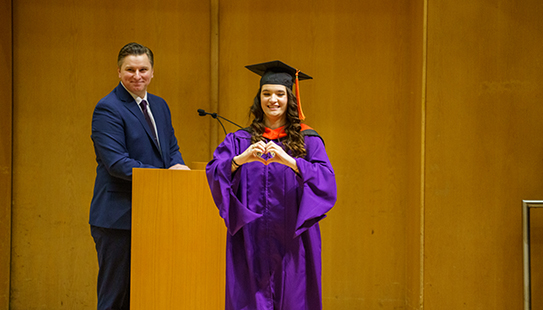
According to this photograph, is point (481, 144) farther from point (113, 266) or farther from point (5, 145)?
point (5, 145)

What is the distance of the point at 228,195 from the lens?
1.85m

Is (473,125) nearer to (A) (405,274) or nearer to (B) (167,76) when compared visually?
(A) (405,274)

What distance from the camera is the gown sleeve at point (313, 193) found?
180cm

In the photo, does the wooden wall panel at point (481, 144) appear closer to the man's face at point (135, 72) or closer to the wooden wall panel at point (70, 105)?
the wooden wall panel at point (70, 105)

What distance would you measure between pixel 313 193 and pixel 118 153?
1080 millimetres

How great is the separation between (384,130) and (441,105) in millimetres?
529

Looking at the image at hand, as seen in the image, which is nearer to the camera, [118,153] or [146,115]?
[118,153]

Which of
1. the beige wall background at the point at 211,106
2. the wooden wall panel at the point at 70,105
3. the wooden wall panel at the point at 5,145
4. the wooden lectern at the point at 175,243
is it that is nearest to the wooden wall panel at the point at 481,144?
the beige wall background at the point at 211,106

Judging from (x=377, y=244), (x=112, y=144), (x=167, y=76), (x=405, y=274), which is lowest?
(x=405, y=274)

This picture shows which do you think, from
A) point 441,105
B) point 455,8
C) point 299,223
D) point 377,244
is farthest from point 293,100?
point 377,244

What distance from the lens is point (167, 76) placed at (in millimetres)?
3580

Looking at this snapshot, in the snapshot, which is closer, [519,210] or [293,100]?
[293,100]

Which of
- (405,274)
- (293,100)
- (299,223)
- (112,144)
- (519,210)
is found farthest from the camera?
(405,274)

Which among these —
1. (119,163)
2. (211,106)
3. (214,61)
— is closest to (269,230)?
(119,163)
